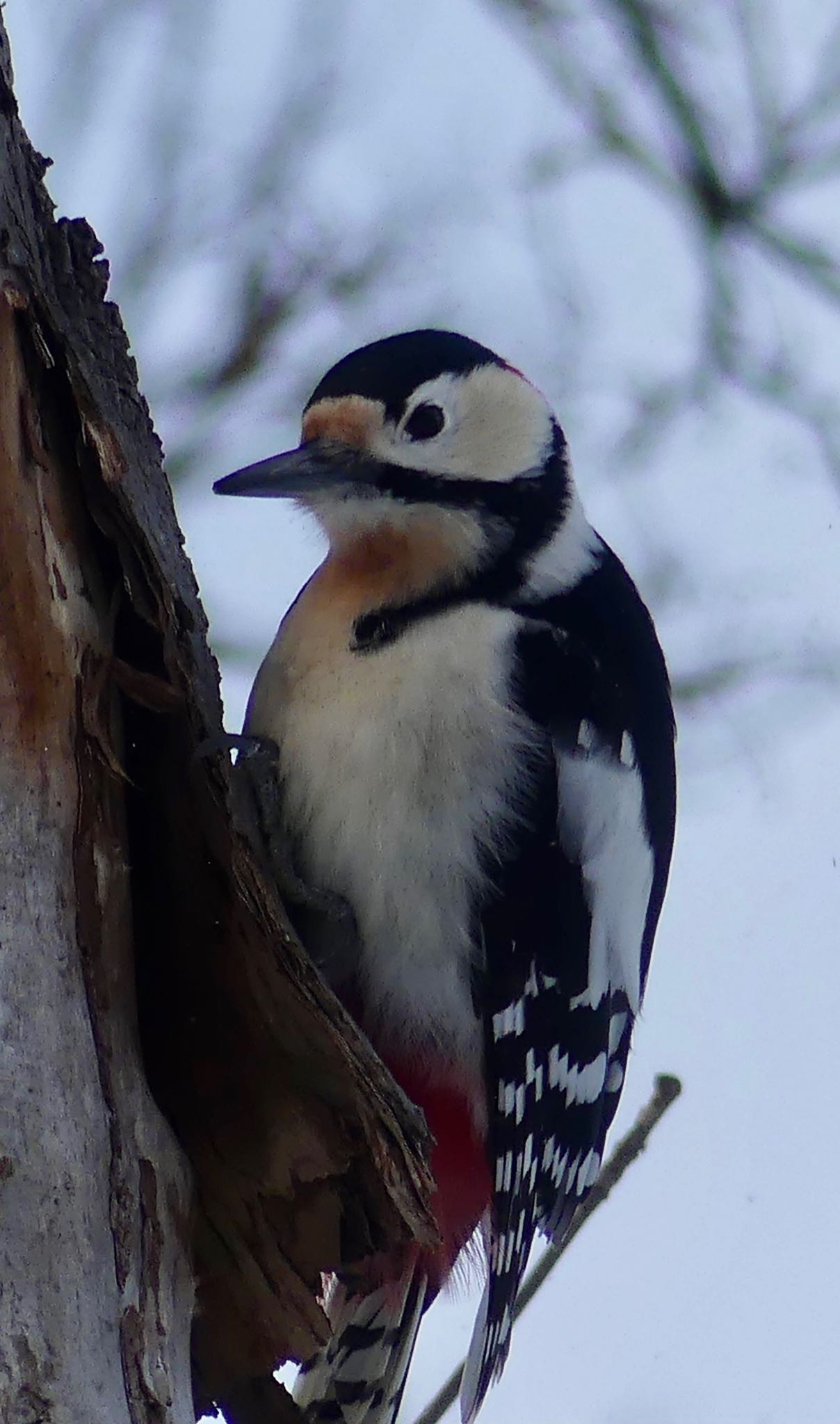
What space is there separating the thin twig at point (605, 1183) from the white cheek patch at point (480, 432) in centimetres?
82

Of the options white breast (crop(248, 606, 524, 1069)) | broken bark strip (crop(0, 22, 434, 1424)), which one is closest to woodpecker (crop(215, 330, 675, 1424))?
white breast (crop(248, 606, 524, 1069))

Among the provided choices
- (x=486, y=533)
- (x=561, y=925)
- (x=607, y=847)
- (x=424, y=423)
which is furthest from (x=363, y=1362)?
(x=424, y=423)

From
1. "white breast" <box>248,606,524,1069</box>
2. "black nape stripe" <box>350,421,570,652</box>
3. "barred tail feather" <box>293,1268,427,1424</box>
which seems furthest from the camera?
"barred tail feather" <box>293,1268,427,1424</box>

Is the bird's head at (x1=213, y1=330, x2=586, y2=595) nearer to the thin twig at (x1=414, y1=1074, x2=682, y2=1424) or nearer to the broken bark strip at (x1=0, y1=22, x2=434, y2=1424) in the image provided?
the broken bark strip at (x1=0, y1=22, x2=434, y2=1424)

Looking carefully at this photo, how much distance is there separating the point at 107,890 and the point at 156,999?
9.2 inches

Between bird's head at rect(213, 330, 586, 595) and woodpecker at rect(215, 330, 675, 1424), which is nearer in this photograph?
woodpecker at rect(215, 330, 675, 1424)

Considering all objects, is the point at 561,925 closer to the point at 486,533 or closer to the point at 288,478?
the point at 486,533

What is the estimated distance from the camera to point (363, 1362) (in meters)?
2.19

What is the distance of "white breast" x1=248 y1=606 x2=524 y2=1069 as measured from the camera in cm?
195

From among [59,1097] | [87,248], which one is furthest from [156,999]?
[87,248]

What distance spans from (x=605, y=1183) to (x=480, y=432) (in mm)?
1012

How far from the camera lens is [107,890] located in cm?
173

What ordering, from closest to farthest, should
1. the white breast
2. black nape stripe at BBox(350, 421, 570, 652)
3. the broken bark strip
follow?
the broken bark strip → the white breast → black nape stripe at BBox(350, 421, 570, 652)

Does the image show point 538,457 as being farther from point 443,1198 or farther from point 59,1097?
point 59,1097
